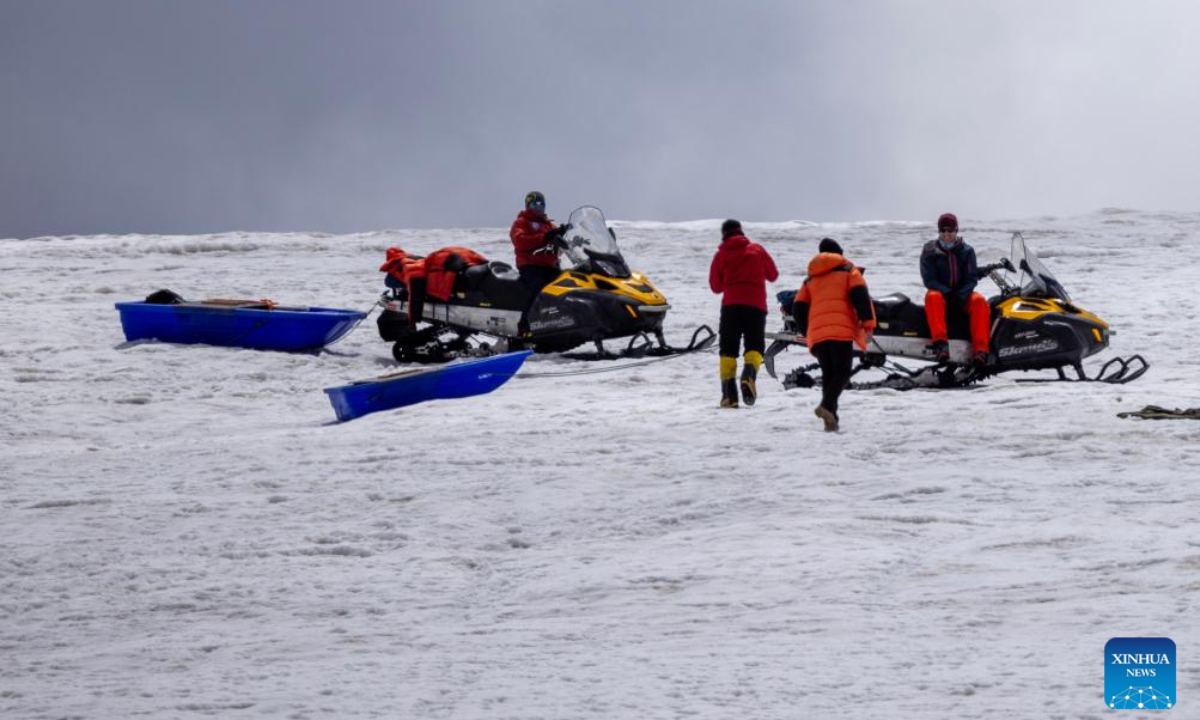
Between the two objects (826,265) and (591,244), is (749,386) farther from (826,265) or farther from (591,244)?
(591,244)

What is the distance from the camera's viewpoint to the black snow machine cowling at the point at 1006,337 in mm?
13469

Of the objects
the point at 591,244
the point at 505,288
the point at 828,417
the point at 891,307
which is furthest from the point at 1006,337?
the point at 505,288

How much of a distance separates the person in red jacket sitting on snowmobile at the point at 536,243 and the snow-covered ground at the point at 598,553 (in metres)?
2.17

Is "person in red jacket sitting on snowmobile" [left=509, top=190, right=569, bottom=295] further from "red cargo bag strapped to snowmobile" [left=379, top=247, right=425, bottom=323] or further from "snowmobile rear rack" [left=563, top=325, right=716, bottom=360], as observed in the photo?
"red cargo bag strapped to snowmobile" [left=379, top=247, right=425, bottom=323]

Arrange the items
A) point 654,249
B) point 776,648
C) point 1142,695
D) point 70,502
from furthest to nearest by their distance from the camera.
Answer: point 654,249, point 70,502, point 776,648, point 1142,695

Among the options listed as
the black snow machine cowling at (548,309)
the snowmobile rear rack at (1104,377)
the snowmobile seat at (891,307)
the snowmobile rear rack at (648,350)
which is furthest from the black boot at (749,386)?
the snowmobile rear rack at (648,350)

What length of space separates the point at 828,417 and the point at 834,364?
0.43 metres

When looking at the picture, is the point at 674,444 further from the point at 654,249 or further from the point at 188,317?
the point at 654,249

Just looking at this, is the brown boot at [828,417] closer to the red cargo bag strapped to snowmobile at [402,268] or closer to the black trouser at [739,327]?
the black trouser at [739,327]

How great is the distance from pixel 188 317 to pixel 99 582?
1014 centimetres

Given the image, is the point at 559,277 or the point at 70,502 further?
the point at 559,277

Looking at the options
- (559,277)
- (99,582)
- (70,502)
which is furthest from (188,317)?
(99,582)

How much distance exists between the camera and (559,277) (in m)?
16.4

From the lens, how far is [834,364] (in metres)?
10.7
